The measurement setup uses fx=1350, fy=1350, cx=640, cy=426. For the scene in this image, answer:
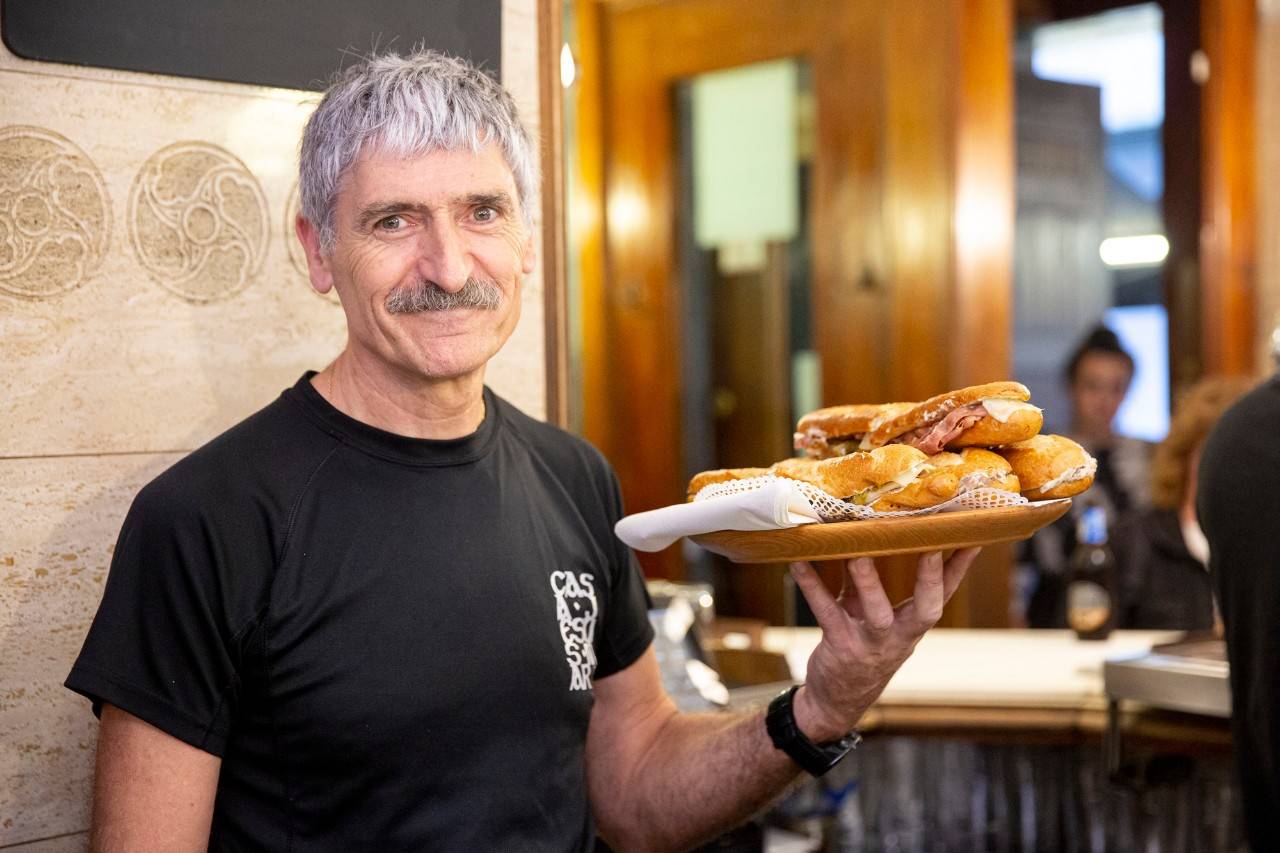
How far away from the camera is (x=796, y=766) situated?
1.54 m

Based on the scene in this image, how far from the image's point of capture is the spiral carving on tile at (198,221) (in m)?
1.60

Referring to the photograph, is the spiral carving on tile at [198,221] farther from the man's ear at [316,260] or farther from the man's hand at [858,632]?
the man's hand at [858,632]

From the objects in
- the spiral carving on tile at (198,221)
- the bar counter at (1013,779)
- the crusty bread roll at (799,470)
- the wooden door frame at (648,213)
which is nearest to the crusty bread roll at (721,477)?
the crusty bread roll at (799,470)

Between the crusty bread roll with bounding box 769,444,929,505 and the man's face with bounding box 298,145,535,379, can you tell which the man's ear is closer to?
the man's face with bounding box 298,145,535,379

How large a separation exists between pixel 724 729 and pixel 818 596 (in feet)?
1.01

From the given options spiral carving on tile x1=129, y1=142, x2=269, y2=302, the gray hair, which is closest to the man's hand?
the gray hair

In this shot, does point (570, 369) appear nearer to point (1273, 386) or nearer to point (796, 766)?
point (796, 766)

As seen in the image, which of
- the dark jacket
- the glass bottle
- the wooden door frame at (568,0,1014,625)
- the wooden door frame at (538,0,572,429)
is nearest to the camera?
the wooden door frame at (538,0,572,429)

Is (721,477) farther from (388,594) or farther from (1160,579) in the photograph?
(1160,579)

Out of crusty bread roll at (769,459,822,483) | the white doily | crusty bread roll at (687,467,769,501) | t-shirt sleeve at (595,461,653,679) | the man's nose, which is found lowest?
t-shirt sleeve at (595,461,653,679)

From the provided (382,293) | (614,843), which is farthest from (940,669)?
(382,293)

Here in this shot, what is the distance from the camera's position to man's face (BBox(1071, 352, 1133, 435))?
446 centimetres

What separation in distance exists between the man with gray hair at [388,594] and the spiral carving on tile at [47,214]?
0.89ft

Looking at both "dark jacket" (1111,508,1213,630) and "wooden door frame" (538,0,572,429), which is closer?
"wooden door frame" (538,0,572,429)
